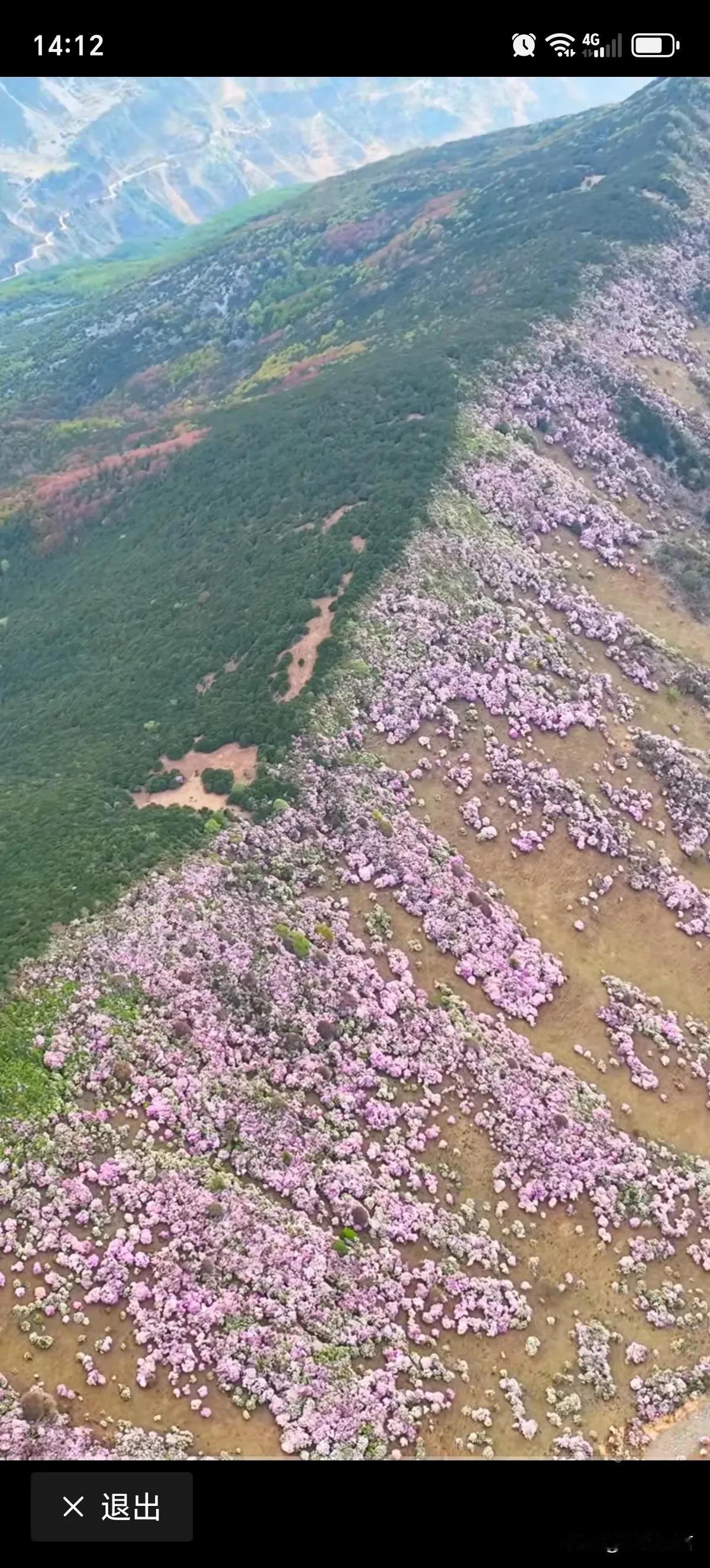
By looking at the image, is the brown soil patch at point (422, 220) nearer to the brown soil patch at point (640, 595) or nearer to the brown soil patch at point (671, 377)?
the brown soil patch at point (671, 377)

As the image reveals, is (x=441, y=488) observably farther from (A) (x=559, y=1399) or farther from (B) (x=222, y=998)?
(A) (x=559, y=1399)

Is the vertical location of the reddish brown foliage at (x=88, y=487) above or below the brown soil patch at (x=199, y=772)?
above

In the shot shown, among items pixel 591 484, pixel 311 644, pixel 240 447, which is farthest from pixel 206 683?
pixel 591 484

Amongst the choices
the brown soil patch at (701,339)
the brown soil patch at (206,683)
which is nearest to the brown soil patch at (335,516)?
the brown soil patch at (206,683)

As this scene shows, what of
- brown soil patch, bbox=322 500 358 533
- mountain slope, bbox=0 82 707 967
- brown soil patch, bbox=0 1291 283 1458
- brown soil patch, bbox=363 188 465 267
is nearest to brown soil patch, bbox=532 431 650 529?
mountain slope, bbox=0 82 707 967

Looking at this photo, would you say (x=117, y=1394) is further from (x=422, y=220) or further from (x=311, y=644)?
(x=422, y=220)

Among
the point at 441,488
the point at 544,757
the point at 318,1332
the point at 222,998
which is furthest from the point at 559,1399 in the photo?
the point at 441,488
